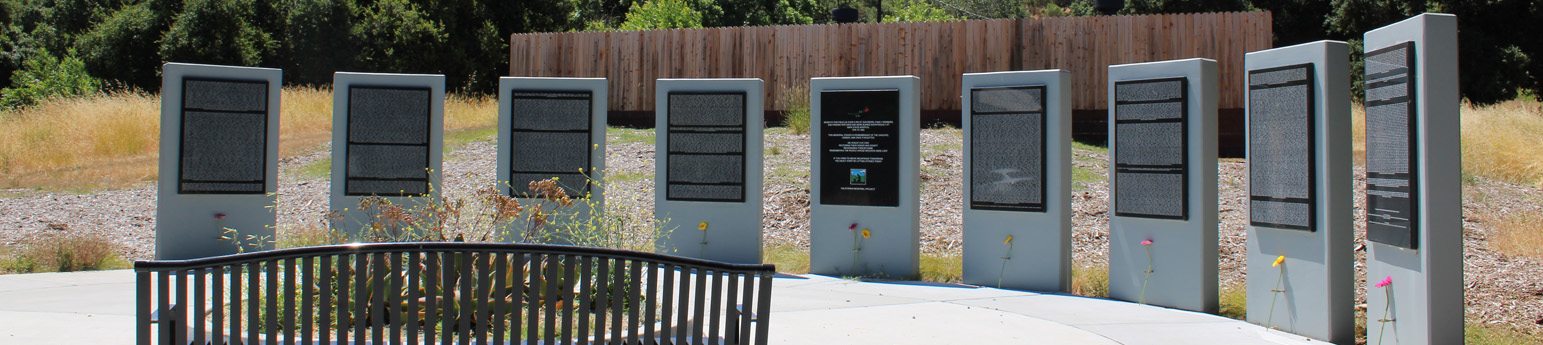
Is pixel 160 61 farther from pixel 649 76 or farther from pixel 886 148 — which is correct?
pixel 886 148

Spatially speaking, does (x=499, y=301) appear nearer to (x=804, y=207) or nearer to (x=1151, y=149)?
(x=1151, y=149)

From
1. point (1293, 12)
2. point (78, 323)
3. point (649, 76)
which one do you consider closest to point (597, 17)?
point (649, 76)

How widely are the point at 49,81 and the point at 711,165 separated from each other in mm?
25657

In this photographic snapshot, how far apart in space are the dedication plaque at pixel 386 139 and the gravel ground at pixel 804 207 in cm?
138

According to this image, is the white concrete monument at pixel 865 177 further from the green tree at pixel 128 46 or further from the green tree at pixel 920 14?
the green tree at pixel 920 14

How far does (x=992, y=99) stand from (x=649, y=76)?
38.8 ft

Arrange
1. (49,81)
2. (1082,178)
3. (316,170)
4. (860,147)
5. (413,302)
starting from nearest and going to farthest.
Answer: (413,302)
(860,147)
(1082,178)
(316,170)
(49,81)

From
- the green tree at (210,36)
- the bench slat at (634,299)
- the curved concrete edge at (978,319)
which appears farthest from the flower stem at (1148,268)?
the green tree at (210,36)

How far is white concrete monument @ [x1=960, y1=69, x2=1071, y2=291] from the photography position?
309 inches

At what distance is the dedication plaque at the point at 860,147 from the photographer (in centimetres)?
858

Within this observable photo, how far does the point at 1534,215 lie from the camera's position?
9.94 meters

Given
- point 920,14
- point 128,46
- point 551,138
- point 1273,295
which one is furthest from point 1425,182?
point 920,14

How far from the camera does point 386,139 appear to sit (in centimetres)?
930

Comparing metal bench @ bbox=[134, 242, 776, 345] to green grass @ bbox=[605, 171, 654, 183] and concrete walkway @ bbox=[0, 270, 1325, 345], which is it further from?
green grass @ bbox=[605, 171, 654, 183]
